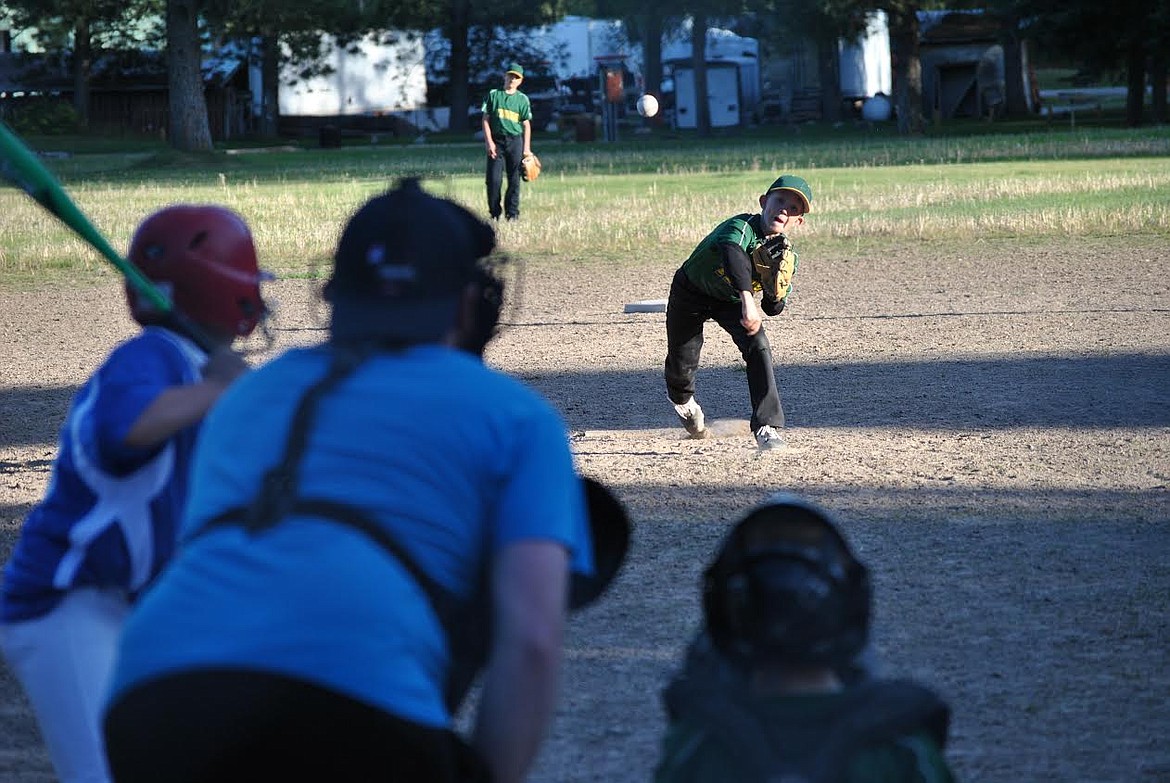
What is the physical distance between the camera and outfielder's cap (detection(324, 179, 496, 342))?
2182mm

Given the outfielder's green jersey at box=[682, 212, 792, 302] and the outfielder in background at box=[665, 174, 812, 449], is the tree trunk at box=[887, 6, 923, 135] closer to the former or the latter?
Answer: the outfielder in background at box=[665, 174, 812, 449]

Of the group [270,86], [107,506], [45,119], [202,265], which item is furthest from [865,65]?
[107,506]

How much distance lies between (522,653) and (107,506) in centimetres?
119

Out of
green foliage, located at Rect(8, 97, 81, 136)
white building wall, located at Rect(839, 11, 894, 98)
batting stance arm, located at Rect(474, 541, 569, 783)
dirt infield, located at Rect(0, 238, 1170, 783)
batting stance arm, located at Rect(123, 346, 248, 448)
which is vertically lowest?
dirt infield, located at Rect(0, 238, 1170, 783)

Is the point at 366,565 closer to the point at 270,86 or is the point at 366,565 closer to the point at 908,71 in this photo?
the point at 908,71

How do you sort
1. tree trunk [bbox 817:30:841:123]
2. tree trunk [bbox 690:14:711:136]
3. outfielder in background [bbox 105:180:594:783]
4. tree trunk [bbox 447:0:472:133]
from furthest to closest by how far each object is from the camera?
tree trunk [bbox 447:0:472:133] < tree trunk [bbox 817:30:841:123] < tree trunk [bbox 690:14:711:136] < outfielder in background [bbox 105:180:594:783]

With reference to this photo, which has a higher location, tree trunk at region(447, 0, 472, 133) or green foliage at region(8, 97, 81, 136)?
tree trunk at region(447, 0, 472, 133)

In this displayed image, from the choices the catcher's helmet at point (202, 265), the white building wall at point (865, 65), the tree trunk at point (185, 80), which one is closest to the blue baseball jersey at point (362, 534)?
the catcher's helmet at point (202, 265)

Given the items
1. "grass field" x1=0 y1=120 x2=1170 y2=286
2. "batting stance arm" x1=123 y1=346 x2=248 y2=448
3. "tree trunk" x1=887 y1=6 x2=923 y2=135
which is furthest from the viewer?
"tree trunk" x1=887 y1=6 x2=923 y2=135

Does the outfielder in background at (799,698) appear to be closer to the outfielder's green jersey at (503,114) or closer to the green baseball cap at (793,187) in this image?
the green baseball cap at (793,187)

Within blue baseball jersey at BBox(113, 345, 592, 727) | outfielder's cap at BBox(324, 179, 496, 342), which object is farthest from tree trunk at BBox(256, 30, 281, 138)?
blue baseball jersey at BBox(113, 345, 592, 727)

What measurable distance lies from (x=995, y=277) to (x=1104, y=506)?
871cm

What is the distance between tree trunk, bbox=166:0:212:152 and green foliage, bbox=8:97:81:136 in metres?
11.7

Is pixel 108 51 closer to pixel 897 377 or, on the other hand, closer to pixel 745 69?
pixel 745 69
